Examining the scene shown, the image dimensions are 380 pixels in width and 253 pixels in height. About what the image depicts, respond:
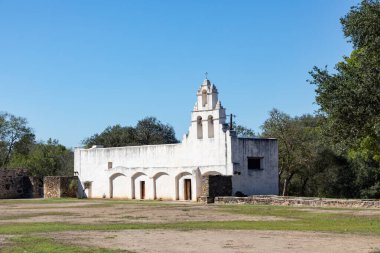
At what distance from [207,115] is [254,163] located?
4.80 meters

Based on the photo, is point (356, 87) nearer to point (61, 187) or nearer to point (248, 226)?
point (248, 226)

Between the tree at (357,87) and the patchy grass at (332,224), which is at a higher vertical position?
the tree at (357,87)

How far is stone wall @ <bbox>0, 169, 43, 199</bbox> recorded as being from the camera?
180 ft

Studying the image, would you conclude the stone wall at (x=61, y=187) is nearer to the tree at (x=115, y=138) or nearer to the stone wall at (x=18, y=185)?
the stone wall at (x=18, y=185)

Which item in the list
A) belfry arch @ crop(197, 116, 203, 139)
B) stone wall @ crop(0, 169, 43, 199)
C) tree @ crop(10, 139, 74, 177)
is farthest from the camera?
tree @ crop(10, 139, 74, 177)

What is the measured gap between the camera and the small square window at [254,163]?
4356 centimetres

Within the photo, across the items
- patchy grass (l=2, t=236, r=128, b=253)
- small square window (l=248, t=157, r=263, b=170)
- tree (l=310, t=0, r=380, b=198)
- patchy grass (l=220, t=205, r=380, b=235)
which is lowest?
patchy grass (l=220, t=205, r=380, b=235)

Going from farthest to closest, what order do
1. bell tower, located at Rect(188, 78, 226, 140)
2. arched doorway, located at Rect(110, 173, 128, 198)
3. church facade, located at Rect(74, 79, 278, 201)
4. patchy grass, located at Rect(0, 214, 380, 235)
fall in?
arched doorway, located at Rect(110, 173, 128, 198) → bell tower, located at Rect(188, 78, 226, 140) → church facade, located at Rect(74, 79, 278, 201) → patchy grass, located at Rect(0, 214, 380, 235)

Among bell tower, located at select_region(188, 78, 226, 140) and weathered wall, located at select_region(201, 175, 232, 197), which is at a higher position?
bell tower, located at select_region(188, 78, 226, 140)

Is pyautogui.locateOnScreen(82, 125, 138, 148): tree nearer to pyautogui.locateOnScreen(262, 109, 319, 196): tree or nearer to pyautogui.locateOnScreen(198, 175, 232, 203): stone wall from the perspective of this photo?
pyautogui.locateOnScreen(262, 109, 319, 196): tree

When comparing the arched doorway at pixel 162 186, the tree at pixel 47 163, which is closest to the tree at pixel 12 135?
the tree at pixel 47 163

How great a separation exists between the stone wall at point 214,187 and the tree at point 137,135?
3115 cm

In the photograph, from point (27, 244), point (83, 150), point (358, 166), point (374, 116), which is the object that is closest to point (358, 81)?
point (374, 116)

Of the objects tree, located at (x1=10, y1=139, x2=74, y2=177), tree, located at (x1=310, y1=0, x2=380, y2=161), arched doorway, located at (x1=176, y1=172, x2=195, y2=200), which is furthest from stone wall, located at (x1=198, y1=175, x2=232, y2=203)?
tree, located at (x1=10, y1=139, x2=74, y2=177)
